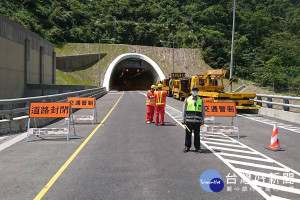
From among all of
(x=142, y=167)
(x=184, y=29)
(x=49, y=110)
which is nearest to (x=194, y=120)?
(x=142, y=167)

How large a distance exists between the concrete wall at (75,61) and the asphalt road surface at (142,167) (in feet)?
171

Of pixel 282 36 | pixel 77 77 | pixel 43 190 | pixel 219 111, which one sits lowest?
pixel 43 190

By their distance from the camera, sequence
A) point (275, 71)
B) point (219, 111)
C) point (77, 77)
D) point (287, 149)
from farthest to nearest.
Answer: point (275, 71) < point (77, 77) < point (219, 111) < point (287, 149)

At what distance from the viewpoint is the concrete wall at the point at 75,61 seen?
193 ft

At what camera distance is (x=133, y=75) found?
295ft

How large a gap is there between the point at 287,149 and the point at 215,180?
13.9 feet

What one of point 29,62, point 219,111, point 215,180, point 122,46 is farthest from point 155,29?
point 215,180

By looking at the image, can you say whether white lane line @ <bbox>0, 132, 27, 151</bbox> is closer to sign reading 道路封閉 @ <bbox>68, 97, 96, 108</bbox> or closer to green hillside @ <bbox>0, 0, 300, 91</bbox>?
sign reading 道路封閉 @ <bbox>68, 97, 96, 108</bbox>

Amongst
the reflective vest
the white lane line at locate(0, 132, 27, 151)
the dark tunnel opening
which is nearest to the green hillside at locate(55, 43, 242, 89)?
the dark tunnel opening

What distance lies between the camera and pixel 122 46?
71438 mm

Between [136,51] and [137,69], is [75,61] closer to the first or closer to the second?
[136,51]

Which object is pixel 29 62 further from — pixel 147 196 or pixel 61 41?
pixel 61 41
